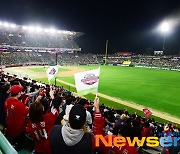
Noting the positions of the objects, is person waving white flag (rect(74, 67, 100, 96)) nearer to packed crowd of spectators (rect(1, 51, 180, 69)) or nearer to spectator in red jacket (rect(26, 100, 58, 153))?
spectator in red jacket (rect(26, 100, 58, 153))

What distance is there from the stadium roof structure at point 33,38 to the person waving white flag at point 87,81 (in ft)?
210

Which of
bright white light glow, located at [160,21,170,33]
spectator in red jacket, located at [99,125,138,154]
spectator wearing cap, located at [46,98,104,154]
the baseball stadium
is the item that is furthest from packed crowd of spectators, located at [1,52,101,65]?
spectator wearing cap, located at [46,98,104,154]

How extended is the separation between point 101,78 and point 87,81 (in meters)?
31.0

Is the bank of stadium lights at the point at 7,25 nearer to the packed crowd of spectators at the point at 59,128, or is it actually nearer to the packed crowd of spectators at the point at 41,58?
the packed crowd of spectators at the point at 41,58

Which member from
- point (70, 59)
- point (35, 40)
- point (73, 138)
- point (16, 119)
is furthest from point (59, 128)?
point (35, 40)

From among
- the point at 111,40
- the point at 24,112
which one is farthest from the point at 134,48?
the point at 24,112

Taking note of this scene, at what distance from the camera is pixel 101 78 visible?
37.1m

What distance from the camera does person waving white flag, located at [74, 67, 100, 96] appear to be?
6.13 metres

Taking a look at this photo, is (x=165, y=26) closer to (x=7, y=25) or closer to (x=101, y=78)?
(x=101, y=78)

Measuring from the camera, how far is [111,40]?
98.1m

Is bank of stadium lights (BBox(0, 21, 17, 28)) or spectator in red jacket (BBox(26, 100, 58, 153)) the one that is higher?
bank of stadium lights (BBox(0, 21, 17, 28))

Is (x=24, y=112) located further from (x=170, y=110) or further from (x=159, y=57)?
(x=159, y=57)

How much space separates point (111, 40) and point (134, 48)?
1189 cm

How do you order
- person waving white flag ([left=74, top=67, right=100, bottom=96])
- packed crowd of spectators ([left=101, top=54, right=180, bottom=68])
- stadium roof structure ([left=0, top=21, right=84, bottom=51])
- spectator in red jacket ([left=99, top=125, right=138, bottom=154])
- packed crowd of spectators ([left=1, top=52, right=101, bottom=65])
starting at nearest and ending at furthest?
spectator in red jacket ([left=99, top=125, right=138, bottom=154]) → person waving white flag ([left=74, top=67, right=100, bottom=96]) → packed crowd of spectators ([left=1, top=52, right=101, bottom=65]) → packed crowd of spectators ([left=101, top=54, right=180, bottom=68]) → stadium roof structure ([left=0, top=21, right=84, bottom=51])
